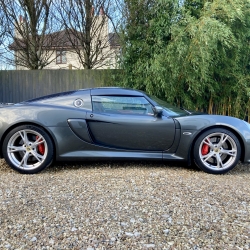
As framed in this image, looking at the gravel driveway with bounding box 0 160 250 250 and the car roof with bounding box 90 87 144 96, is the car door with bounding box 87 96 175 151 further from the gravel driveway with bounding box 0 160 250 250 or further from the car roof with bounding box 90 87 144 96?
the gravel driveway with bounding box 0 160 250 250

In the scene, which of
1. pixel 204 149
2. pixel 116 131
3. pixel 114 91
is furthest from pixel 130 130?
pixel 204 149

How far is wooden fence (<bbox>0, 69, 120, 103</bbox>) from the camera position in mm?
6125

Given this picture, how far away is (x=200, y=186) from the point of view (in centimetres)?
218

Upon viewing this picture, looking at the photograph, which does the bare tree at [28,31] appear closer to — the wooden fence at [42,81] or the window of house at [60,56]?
the window of house at [60,56]

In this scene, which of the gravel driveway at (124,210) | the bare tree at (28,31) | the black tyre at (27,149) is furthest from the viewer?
the bare tree at (28,31)

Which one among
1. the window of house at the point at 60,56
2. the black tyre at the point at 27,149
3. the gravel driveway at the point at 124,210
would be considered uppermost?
the window of house at the point at 60,56

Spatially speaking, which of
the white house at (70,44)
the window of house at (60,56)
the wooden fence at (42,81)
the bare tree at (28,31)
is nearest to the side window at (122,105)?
the wooden fence at (42,81)

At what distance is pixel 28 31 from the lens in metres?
7.01

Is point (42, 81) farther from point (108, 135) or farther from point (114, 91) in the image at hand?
point (108, 135)

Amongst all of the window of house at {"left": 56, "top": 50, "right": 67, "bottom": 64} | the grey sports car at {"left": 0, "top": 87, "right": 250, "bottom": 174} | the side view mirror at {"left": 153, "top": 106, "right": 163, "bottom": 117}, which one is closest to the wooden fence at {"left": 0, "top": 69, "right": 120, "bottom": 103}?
the window of house at {"left": 56, "top": 50, "right": 67, "bottom": 64}

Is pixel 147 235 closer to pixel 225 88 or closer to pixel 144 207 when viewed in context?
pixel 144 207

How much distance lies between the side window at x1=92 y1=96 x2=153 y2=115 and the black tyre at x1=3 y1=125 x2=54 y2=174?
0.69 meters

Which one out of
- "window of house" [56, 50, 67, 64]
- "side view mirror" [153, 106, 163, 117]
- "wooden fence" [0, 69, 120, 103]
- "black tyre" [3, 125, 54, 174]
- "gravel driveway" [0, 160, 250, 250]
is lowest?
"gravel driveway" [0, 160, 250, 250]

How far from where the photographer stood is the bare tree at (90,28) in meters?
6.86
